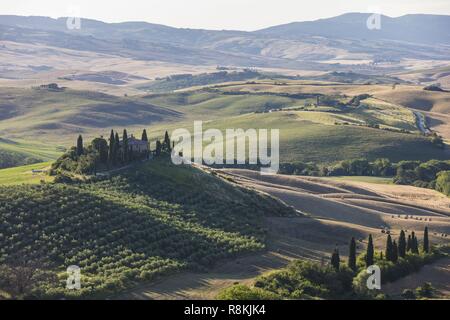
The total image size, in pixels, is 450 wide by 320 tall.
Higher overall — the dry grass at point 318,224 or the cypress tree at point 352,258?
the cypress tree at point 352,258

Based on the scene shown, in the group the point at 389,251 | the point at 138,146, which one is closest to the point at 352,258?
the point at 389,251

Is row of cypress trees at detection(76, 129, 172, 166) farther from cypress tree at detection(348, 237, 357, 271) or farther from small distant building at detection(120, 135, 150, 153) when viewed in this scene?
cypress tree at detection(348, 237, 357, 271)

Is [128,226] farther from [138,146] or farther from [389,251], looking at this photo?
[138,146]

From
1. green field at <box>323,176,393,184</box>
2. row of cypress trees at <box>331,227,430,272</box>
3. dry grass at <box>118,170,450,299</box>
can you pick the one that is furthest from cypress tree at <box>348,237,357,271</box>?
green field at <box>323,176,393,184</box>

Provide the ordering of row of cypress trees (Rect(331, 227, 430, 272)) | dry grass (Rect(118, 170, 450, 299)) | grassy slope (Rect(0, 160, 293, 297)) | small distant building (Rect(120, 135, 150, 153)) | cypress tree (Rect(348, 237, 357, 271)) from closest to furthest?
dry grass (Rect(118, 170, 450, 299))
grassy slope (Rect(0, 160, 293, 297))
row of cypress trees (Rect(331, 227, 430, 272))
cypress tree (Rect(348, 237, 357, 271))
small distant building (Rect(120, 135, 150, 153))

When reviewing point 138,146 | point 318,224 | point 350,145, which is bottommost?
point 350,145

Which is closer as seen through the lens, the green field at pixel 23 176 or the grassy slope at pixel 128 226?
the grassy slope at pixel 128 226

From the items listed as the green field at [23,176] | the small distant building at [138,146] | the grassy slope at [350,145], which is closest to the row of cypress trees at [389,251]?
the green field at [23,176]

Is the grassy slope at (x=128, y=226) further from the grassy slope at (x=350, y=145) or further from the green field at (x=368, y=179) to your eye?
the grassy slope at (x=350, y=145)
